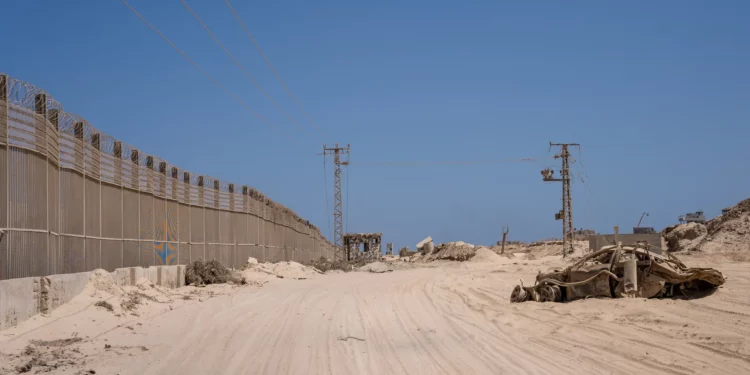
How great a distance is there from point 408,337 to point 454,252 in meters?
42.1

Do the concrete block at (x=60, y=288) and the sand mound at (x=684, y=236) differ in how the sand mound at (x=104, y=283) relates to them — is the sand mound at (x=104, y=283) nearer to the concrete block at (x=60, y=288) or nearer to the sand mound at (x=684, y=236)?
the concrete block at (x=60, y=288)

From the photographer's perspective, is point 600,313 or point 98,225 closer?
point 600,313

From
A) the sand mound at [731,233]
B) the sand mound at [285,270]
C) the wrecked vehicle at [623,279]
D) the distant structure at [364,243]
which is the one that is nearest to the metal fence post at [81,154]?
the wrecked vehicle at [623,279]

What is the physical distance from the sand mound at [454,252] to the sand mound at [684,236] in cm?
1938

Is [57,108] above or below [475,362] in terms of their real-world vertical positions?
above

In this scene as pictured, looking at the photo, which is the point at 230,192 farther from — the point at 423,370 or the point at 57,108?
the point at 423,370

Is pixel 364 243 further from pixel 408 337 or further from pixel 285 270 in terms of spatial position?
pixel 408 337

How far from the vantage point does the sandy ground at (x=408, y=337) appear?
9820mm

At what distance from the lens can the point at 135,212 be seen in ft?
65.1

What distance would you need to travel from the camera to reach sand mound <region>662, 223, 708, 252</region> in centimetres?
3162

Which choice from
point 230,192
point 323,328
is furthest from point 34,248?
point 230,192

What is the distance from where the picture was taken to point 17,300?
11625 mm

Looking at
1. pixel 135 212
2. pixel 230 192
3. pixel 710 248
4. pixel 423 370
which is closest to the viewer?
pixel 423 370

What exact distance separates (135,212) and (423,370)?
12498mm
